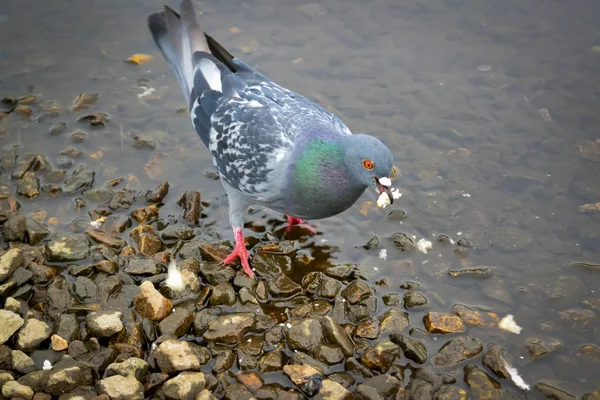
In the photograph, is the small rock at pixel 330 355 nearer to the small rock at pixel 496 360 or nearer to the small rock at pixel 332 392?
the small rock at pixel 332 392

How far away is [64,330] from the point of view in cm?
450

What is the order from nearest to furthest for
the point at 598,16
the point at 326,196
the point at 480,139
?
the point at 326,196, the point at 480,139, the point at 598,16

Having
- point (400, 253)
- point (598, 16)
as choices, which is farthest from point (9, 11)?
point (598, 16)

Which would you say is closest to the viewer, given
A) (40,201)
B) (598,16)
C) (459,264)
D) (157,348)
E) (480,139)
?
(157,348)

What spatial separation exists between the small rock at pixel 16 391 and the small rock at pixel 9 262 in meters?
1.13

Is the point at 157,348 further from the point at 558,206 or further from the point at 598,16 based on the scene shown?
the point at 598,16

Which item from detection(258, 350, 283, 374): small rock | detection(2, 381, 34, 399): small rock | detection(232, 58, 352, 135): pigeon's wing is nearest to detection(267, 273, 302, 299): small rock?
detection(258, 350, 283, 374): small rock

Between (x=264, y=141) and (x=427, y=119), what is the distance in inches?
108

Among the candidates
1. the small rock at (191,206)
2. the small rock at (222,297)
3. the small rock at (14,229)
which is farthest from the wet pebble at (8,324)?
the small rock at (191,206)

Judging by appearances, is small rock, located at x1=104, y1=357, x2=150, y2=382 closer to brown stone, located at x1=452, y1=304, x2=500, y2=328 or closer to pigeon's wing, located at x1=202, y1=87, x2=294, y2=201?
pigeon's wing, located at x1=202, y1=87, x2=294, y2=201

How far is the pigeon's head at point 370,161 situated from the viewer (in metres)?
4.46

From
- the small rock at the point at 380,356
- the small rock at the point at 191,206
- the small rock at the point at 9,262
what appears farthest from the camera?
the small rock at the point at 191,206

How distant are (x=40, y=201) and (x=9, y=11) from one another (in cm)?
386

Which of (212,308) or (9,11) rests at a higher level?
(9,11)
